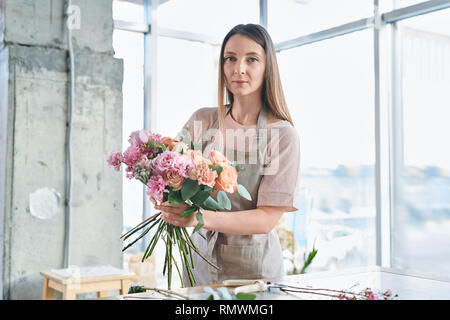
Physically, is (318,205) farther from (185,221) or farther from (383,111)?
(185,221)

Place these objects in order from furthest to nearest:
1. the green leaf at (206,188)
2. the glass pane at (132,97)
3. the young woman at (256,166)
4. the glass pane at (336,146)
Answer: the glass pane at (132,97) → the glass pane at (336,146) → the young woman at (256,166) → the green leaf at (206,188)

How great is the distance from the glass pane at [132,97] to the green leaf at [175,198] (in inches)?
138

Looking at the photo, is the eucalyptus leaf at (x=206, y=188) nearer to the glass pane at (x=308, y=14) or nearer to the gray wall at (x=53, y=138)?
the gray wall at (x=53, y=138)

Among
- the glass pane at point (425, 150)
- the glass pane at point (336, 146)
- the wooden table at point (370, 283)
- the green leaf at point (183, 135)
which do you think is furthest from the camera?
the glass pane at point (336, 146)

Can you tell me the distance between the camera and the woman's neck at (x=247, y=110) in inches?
76.8

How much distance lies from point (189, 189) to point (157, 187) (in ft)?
0.28

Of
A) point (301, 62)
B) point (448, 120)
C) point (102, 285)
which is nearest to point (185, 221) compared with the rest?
point (102, 285)

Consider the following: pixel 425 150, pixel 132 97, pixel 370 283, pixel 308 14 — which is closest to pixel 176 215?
pixel 370 283

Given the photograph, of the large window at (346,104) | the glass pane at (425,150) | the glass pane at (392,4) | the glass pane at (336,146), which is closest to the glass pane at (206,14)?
the large window at (346,104)

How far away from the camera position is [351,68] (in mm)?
4652

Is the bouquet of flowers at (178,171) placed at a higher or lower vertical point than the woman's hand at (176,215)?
higher

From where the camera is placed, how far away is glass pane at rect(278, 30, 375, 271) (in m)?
4.55

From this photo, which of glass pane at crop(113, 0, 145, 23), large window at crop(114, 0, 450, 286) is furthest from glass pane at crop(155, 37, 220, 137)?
glass pane at crop(113, 0, 145, 23)

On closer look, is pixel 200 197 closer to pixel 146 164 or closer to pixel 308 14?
pixel 146 164
